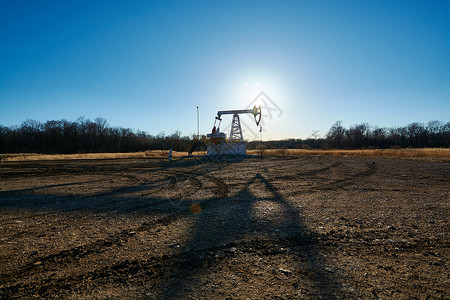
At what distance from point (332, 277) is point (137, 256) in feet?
8.53

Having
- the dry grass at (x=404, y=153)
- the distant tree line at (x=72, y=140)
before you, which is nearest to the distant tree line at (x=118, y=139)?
the distant tree line at (x=72, y=140)

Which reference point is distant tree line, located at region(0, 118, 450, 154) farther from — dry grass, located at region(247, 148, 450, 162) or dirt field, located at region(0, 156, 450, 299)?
dirt field, located at region(0, 156, 450, 299)

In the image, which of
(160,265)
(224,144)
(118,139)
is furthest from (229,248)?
(118,139)

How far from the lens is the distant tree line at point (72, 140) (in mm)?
69500

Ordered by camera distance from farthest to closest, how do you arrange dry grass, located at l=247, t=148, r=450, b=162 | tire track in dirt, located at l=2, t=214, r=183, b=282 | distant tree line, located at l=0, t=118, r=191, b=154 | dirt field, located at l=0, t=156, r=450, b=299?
distant tree line, located at l=0, t=118, r=191, b=154 < dry grass, located at l=247, t=148, r=450, b=162 < tire track in dirt, located at l=2, t=214, r=183, b=282 < dirt field, located at l=0, t=156, r=450, b=299

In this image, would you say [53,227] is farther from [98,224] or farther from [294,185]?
[294,185]

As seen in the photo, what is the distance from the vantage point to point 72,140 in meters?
73.8

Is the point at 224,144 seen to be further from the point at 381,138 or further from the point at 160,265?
the point at 381,138

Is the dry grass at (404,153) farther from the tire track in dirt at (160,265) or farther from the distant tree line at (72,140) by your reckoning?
the distant tree line at (72,140)

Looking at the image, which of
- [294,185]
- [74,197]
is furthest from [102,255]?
[294,185]

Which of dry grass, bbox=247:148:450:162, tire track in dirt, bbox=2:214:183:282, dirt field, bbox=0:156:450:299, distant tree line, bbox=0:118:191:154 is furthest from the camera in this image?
distant tree line, bbox=0:118:191:154

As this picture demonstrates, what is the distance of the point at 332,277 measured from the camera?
8.25 feet

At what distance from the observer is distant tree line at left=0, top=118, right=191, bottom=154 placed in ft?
228

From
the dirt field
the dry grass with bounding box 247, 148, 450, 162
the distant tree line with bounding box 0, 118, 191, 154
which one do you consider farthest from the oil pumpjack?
the distant tree line with bounding box 0, 118, 191, 154
